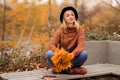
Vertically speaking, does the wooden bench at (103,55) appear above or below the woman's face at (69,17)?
below

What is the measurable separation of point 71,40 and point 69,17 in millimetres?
349

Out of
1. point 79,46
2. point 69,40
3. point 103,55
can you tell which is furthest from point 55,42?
point 103,55

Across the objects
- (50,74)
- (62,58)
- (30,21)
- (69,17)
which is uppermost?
(30,21)

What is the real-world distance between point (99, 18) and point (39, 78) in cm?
532

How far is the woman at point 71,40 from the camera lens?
4.33m

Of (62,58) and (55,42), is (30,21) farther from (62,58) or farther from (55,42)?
(62,58)

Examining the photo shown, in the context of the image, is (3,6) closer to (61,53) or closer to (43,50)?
(43,50)

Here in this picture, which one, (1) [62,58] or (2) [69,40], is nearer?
(1) [62,58]

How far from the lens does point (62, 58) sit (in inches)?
162

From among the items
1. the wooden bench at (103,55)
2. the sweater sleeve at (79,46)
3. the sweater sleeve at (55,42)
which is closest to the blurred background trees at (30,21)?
the wooden bench at (103,55)

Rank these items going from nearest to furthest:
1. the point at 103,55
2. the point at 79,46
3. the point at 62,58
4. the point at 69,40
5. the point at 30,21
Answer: the point at 62,58 < the point at 79,46 < the point at 69,40 < the point at 103,55 < the point at 30,21

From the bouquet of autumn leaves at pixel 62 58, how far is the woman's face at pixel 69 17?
478 millimetres

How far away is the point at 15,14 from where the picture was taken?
7.53 metres

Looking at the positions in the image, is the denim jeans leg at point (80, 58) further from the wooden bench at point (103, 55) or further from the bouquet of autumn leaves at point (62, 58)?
the wooden bench at point (103, 55)
